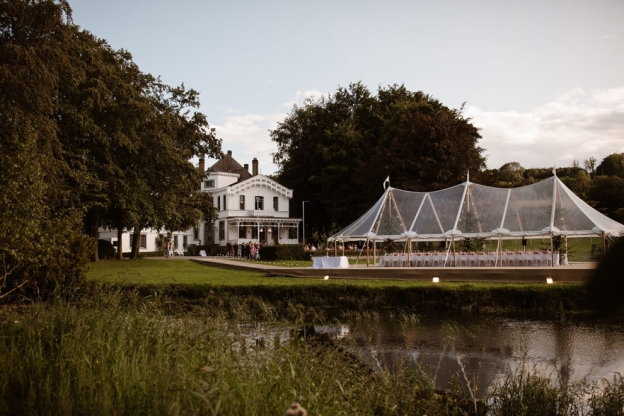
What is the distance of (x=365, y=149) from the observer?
2120 inches

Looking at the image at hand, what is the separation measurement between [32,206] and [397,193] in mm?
18781

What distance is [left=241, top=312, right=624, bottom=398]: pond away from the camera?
9719mm

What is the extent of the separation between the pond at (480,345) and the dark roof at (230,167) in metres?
61.4

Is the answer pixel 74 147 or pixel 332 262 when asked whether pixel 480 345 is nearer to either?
pixel 332 262

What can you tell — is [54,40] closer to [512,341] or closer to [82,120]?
[82,120]

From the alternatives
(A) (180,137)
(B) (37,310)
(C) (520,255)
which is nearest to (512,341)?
(B) (37,310)

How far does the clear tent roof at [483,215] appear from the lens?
24.6 meters

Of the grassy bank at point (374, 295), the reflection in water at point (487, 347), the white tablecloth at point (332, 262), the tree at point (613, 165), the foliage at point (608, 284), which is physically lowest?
the reflection in water at point (487, 347)

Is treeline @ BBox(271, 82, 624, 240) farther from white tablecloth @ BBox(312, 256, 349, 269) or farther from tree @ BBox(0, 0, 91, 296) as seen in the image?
tree @ BBox(0, 0, 91, 296)

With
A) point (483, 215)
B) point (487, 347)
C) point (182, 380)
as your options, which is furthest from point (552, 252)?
point (182, 380)

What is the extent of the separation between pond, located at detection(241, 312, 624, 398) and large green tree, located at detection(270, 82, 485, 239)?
87.6 feet

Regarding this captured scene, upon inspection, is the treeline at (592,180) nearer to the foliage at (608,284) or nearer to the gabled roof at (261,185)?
the foliage at (608,284)

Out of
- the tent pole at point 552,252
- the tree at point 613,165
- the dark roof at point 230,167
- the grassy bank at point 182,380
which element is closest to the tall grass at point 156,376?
the grassy bank at point 182,380

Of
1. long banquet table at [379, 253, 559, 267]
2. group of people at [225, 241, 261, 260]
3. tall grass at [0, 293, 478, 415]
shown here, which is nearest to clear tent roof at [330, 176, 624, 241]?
long banquet table at [379, 253, 559, 267]
